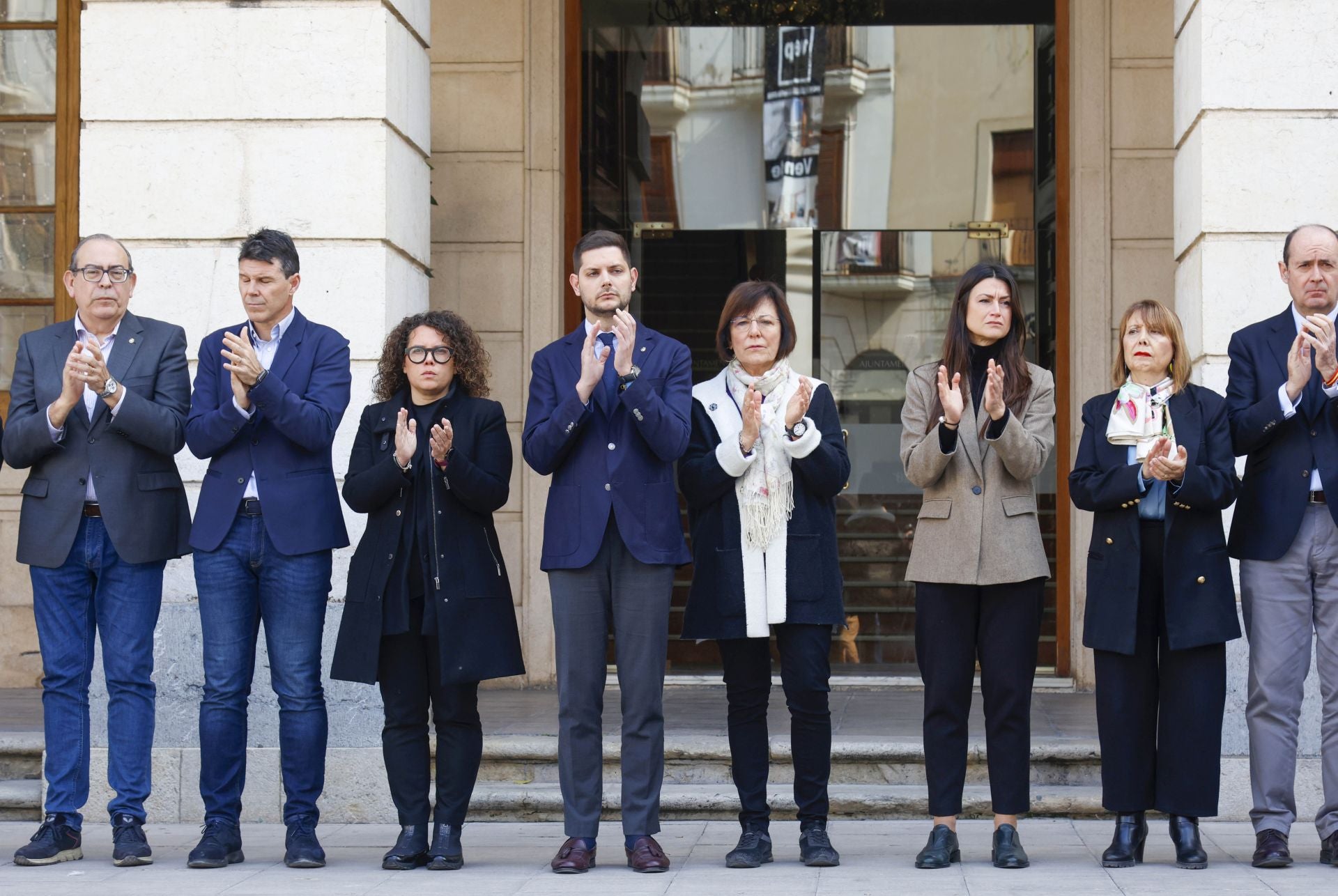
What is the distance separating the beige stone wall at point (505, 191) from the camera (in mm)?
9688

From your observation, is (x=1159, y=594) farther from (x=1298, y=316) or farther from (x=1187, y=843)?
(x=1298, y=316)

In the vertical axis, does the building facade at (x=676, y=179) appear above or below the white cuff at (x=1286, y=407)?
above

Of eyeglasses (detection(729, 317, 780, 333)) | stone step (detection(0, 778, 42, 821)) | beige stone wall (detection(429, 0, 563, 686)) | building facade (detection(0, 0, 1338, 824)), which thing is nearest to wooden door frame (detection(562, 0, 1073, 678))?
building facade (detection(0, 0, 1338, 824))

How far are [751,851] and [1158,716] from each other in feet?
4.93

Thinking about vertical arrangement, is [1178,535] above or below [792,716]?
above

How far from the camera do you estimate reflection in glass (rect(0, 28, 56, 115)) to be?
9672 mm

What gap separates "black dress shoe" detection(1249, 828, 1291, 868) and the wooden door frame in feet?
12.3

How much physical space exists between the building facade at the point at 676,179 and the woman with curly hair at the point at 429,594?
108 centimetres

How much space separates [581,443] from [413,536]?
672 mm

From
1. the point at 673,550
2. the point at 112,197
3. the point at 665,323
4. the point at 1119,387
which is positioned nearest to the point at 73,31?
the point at 112,197

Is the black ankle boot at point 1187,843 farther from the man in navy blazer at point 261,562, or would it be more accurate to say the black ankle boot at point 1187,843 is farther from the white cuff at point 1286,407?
the man in navy blazer at point 261,562

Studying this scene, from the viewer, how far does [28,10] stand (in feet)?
32.1

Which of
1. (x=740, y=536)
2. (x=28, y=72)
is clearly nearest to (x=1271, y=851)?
(x=740, y=536)

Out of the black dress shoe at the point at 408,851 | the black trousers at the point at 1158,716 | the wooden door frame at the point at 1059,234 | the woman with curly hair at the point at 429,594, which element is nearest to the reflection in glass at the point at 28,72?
the wooden door frame at the point at 1059,234
